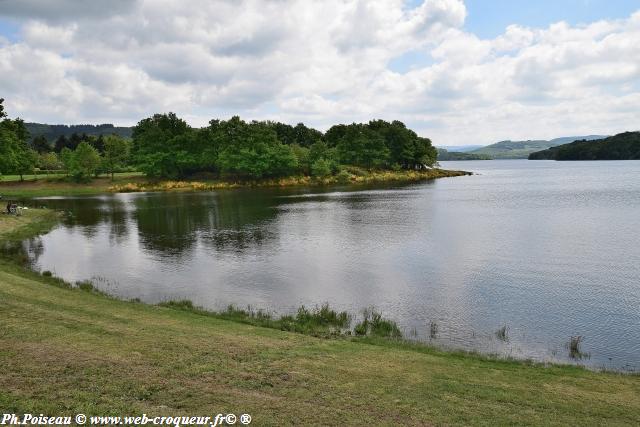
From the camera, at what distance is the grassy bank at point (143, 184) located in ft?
369

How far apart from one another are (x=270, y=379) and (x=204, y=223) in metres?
48.2

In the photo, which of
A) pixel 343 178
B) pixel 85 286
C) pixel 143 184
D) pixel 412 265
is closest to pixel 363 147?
pixel 343 178

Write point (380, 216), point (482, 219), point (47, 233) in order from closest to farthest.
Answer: point (47, 233)
point (482, 219)
point (380, 216)

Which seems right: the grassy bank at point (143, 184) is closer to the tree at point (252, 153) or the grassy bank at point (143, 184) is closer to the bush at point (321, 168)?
the bush at point (321, 168)

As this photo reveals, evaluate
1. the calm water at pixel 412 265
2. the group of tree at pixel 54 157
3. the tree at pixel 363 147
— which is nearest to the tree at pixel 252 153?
the tree at pixel 363 147

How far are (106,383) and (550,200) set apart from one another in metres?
83.6

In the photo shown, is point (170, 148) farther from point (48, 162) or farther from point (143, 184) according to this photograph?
point (48, 162)

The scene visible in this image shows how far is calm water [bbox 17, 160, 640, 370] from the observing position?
23219 millimetres

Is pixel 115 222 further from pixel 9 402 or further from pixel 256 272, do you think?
pixel 9 402

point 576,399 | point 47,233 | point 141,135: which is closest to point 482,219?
point 576,399

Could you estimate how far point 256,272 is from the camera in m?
34.0

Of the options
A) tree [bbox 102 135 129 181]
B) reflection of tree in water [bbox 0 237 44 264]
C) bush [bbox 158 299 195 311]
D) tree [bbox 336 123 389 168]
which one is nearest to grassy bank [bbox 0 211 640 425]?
bush [bbox 158 299 195 311]

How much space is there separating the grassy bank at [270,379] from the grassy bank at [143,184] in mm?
102302

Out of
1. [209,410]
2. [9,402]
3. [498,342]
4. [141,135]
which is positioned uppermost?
[141,135]
